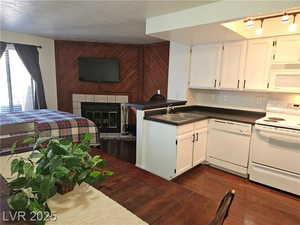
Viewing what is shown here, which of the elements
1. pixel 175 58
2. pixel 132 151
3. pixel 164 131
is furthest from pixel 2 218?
pixel 175 58

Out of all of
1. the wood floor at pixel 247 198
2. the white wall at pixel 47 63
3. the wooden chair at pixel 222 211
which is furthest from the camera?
the white wall at pixel 47 63

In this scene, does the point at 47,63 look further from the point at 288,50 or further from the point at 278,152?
the point at 278,152

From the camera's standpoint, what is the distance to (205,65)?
338 centimetres

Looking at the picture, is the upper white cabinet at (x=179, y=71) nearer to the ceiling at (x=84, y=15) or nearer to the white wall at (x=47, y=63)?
the ceiling at (x=84, y=15)

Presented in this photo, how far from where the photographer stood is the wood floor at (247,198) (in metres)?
1.99

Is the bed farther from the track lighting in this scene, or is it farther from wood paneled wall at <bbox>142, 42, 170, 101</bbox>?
the track lighting

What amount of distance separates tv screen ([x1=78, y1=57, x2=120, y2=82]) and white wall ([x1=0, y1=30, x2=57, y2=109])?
0.64 meters

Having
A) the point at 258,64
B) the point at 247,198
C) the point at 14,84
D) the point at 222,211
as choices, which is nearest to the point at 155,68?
the point at 258,64

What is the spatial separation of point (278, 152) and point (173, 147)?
132 cm

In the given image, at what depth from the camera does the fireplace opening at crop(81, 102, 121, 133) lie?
16.4 ft

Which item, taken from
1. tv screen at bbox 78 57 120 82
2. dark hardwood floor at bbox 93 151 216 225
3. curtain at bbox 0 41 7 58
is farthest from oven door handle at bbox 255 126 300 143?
curtain at bbox 0 41 7 58

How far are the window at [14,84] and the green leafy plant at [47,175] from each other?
405 centimetres

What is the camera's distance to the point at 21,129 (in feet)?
5.01

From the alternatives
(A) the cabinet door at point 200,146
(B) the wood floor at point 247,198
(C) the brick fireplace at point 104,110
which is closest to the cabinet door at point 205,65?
(A) the cabinet door at point 200,146
